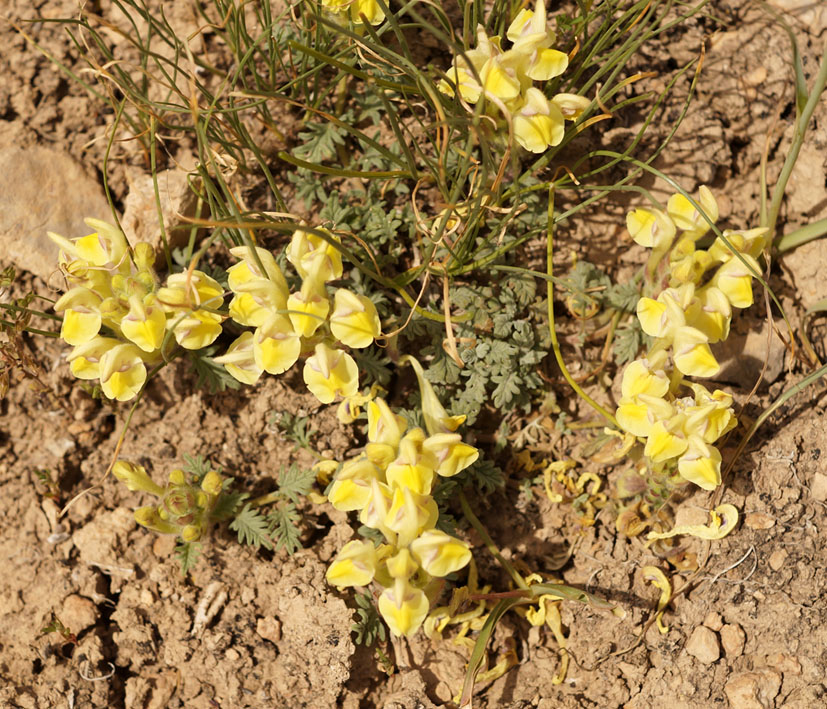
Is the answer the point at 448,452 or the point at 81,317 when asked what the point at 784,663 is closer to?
the point at 448,452

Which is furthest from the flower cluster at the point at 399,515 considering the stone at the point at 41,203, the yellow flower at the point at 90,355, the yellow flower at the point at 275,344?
the stone at the point at 41,203

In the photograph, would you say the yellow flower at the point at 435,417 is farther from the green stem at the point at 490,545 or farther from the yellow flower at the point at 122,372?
the yellow flower at the point at 122,372

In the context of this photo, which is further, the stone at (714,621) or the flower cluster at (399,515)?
the stone at (714,621)

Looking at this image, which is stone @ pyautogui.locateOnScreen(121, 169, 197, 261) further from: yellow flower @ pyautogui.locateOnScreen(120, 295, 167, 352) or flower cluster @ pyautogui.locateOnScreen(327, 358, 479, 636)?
flower cluster @ pyautogui.locateOnScreen(327, 358, 479, 636)

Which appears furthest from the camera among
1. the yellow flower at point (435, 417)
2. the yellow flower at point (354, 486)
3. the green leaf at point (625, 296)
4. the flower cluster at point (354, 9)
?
the green leaf at point (625, 296)

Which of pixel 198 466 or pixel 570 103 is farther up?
pixel 570 103

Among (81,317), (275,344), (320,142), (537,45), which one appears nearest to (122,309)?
(81,317)
